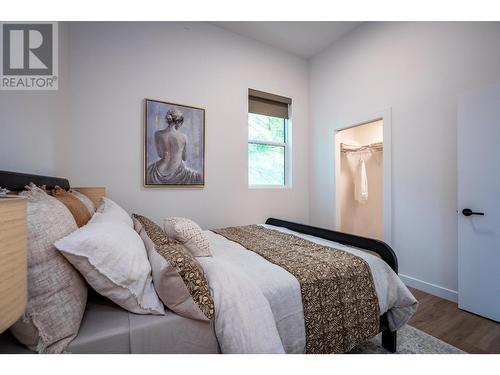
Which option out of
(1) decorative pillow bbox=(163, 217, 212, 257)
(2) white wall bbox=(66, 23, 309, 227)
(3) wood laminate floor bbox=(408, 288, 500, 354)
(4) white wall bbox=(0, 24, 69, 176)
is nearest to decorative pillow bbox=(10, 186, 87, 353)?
(1) decorative pillow bbox=(163, 217, 212, 257)

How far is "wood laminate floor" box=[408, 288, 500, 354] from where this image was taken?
1.53m

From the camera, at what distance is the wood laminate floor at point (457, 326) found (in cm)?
153

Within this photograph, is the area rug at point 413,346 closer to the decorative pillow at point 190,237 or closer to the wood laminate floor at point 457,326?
the wood laminate floor at point 457,326

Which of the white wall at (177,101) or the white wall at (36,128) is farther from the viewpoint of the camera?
the white wall at (177,101)

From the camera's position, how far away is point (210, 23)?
9.20 feet

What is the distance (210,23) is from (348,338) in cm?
340

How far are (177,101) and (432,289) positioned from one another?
10.9 feet

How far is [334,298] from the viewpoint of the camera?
1.19 m

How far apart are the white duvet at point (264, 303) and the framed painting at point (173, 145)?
1448mm

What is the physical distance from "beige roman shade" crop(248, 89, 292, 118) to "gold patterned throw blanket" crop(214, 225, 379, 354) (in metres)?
2.37

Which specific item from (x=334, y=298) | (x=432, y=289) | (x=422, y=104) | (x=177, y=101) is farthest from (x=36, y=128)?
(x=432, y=289)

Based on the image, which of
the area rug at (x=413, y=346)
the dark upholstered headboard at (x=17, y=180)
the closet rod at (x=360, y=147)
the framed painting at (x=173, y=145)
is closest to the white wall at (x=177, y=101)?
the framed painting at (x=173, y=145)
